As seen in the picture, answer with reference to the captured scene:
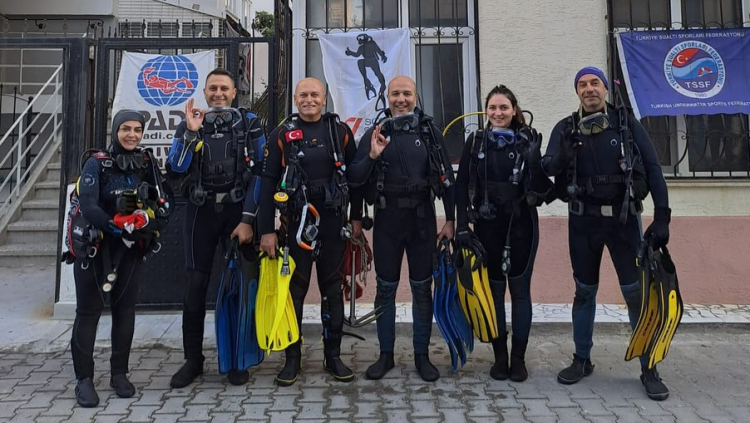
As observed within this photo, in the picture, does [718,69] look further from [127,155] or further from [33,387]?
[33,387]

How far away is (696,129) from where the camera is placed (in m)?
5.74

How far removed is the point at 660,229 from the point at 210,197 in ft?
9.85

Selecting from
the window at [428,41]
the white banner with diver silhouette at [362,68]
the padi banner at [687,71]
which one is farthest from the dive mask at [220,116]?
the padi banner at [687,71]

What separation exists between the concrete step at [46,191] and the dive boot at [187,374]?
548cm

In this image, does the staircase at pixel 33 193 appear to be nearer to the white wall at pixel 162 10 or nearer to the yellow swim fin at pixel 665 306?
the white wall at pixel 162 10

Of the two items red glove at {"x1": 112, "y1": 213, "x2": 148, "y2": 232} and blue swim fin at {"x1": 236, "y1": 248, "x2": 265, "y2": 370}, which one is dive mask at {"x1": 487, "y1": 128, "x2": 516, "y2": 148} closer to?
blue swim fin at {"x1": 236, "y1": 248, "x2": 265, "y2": 370}

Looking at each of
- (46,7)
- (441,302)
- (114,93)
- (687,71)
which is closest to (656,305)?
(441,302)

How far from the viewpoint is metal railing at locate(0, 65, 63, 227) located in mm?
7473

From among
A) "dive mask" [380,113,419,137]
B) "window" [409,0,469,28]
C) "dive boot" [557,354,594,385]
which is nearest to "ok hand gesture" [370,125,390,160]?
"dive mask" [380,113,419,137]

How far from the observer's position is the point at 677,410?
320 centimetres

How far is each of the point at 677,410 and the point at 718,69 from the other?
4.05 m

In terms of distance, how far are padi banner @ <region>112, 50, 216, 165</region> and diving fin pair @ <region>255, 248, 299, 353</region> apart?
2.39m

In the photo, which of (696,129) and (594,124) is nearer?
(594,124)

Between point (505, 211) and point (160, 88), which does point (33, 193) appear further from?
point (505, 211)
